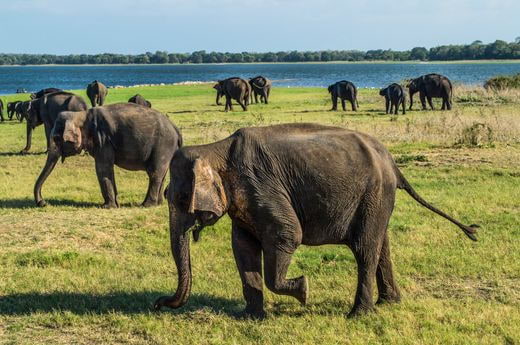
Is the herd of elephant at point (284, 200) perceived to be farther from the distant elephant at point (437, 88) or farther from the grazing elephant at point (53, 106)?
the distant elephant at point (437, 88)

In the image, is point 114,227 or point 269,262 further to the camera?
point 114,227

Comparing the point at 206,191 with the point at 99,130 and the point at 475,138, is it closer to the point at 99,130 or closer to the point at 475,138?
the point at 99,130

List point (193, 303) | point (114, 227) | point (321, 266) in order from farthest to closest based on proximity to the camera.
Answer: point (114, 227), point (321, 266), point (193, 303)

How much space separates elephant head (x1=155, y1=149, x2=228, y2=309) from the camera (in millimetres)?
6547

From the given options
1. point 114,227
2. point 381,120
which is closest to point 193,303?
point 114,227

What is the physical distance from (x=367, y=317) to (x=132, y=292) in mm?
2897

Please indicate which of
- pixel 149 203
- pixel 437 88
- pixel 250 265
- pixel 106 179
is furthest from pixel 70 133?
pixel 437 88

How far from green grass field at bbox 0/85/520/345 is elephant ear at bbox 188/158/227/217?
4.26 feet

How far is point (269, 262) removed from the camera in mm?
6762

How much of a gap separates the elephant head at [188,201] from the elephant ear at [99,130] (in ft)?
22.3

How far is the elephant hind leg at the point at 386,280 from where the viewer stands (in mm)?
7547

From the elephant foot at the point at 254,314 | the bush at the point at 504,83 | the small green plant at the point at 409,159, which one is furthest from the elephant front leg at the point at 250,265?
the bush at the point at 504,83

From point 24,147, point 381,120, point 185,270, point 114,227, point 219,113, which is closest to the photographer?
point 185,270

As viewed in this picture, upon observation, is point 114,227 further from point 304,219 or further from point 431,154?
point 431,154
